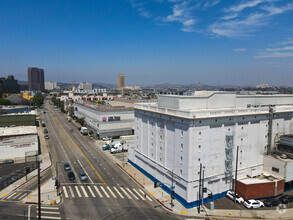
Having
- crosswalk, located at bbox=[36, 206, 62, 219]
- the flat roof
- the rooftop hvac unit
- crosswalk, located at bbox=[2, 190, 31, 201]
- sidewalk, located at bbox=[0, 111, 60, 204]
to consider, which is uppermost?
the rooftop hvac unit

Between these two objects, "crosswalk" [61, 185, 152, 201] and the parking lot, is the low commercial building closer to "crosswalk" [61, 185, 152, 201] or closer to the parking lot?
"crosswalk" [61, 185, 152, 201]

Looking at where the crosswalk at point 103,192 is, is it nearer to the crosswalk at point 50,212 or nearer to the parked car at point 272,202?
the crosswalk at point 50,212

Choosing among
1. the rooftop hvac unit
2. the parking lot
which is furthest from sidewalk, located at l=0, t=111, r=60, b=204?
the rooftop hvac unit

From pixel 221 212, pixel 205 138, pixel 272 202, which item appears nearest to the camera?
pixel 221 212

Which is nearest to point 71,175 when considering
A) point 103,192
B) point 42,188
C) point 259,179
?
point 42,188

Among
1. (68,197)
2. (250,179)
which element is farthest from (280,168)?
(68,197)

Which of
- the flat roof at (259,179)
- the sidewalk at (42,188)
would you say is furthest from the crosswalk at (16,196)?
the flat roof at (259,179)

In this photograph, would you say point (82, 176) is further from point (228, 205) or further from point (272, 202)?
point (272, 202)

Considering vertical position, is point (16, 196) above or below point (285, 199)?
below
